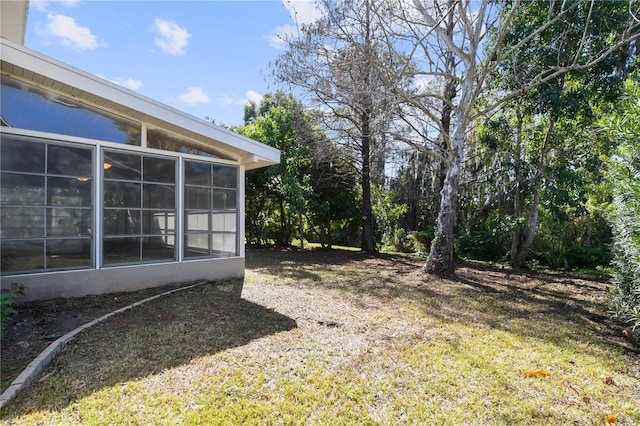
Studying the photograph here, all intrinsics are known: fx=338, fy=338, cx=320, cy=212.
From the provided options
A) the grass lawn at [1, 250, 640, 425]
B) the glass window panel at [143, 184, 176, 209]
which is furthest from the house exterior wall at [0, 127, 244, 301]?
the grass lawn at [1, 250, 640, 425]

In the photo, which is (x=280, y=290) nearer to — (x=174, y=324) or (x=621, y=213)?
(x=174, y=324)

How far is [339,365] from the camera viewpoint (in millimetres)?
3355

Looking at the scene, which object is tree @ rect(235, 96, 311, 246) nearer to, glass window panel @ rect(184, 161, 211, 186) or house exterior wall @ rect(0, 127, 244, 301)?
glass window panel @ rect(184, 161, 211, 186)

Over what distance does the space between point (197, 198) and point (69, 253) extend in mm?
2231

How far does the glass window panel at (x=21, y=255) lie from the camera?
489 centimetres

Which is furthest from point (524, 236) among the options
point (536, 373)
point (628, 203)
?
point (536, 373)

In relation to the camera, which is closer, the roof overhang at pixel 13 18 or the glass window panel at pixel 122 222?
the roof overhang at pixel 13 18

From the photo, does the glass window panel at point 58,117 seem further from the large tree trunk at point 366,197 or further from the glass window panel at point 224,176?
the large tree trunk at point 366,197

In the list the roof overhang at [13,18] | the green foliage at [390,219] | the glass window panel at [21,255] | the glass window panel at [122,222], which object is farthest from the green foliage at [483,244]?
the roof overhang at [13,18]

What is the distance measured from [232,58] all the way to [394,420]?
994 cm

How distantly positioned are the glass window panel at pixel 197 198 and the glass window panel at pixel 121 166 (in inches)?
36.7

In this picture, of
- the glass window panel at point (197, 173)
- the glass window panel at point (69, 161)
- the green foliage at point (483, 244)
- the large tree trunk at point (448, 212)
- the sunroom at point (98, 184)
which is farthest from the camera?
the green foliage at point (483, 244)

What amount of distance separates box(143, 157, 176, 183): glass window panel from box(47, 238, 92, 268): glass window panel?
1.44 meters

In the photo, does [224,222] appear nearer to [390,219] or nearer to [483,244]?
[390,219]
